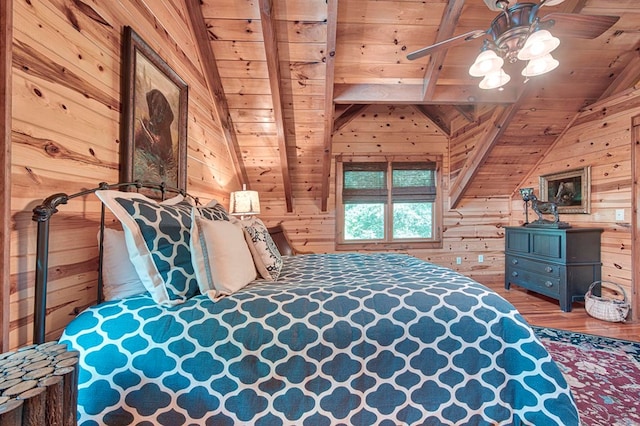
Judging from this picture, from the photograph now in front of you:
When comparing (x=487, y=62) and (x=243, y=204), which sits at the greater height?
(x=487, y=62)

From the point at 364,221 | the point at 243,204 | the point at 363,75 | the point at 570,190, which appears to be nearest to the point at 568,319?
the point at 570,190

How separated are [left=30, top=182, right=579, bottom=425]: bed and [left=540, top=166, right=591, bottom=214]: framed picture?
2.88m

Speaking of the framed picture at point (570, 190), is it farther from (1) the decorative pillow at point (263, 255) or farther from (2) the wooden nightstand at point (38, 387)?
(2) the wooden nightstand at point (38, 387)

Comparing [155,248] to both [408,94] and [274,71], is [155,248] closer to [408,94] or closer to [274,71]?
[274,71]

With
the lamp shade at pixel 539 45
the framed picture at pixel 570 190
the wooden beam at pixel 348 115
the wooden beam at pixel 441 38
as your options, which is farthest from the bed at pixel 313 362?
the wooden beam at pixel 348 115

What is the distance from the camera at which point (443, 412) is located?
42.8 inches

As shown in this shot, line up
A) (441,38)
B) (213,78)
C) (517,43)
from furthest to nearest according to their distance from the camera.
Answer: (213,78), (441,38), (517,43)

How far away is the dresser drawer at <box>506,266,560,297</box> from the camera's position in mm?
2945

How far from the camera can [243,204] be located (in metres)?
2.98

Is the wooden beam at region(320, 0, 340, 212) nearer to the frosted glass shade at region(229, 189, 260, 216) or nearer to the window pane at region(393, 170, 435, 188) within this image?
the frosted glass shade at region(229, 189, 260, 216)

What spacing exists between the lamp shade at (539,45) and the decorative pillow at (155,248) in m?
2.13

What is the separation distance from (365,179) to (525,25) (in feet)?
9.15

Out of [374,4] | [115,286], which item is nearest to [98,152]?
[115,286]

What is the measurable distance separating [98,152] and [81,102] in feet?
0.75
